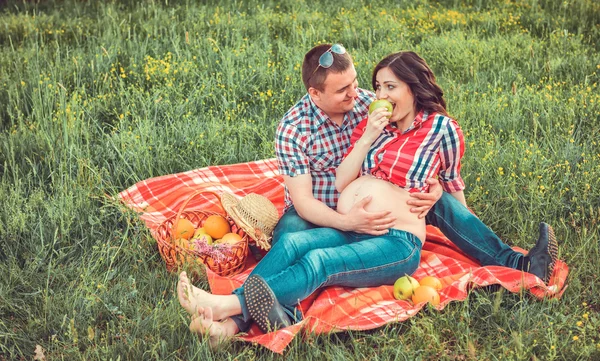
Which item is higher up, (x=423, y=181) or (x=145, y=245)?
(x=423, y=181)

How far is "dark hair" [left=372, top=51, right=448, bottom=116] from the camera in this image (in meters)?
3.46

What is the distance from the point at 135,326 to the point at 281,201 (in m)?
1.75

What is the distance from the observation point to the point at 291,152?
146 inches

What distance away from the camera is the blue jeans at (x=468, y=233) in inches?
144

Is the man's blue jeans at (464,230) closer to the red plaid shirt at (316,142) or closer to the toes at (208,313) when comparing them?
the red plaid shirt at (316,142)

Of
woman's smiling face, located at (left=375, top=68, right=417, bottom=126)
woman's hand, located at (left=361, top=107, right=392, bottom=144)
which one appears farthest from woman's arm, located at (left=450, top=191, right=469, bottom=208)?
woman's hand, located at (left=361, top=107, right=392, bottom=144)

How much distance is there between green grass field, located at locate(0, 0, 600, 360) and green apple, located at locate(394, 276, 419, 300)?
135 millimetres

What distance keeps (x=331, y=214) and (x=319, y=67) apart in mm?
793

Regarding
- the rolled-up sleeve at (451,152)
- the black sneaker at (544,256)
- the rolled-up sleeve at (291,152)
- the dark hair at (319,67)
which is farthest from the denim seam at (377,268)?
the dark hair at (319,67)

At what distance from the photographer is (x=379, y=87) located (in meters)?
3.56

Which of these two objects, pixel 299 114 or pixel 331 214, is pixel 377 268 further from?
pixel 299 114

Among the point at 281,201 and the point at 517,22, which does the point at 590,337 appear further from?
the point at 517,22

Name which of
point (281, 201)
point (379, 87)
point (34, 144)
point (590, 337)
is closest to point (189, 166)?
point (281, 201)

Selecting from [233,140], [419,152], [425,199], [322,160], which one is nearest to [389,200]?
[425,199]
